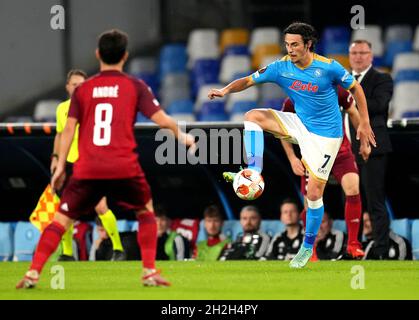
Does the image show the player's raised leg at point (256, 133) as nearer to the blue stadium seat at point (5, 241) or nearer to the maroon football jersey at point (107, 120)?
the maroon football jersey at point (107, 120)

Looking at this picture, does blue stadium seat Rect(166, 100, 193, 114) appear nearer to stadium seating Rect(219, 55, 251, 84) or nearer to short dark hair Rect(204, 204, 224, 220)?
stadium seating Rect(219, 55, 251, 84)

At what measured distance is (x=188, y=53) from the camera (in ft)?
61.5

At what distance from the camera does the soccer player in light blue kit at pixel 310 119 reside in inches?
389

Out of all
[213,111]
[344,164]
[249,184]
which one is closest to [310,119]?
[249,184]

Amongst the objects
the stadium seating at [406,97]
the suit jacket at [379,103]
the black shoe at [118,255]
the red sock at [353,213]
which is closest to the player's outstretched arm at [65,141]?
the red sock at [353,213]

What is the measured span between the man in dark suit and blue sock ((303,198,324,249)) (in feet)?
5.13

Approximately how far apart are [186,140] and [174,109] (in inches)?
361

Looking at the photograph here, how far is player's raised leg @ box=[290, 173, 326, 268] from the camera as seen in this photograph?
9938 mm

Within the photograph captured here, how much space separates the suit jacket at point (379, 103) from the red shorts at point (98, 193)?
3.87m

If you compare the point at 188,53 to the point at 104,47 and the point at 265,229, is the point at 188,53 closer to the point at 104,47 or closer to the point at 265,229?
the point at 265,229

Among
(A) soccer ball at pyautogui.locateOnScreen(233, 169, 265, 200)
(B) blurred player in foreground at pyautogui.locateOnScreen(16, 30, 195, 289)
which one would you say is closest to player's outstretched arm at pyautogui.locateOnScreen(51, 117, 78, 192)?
(B) blurred player in foreground at pyautogui.locateOnScreen(16, 30, 195, 289)

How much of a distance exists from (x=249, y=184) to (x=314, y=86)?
0.97 metres
